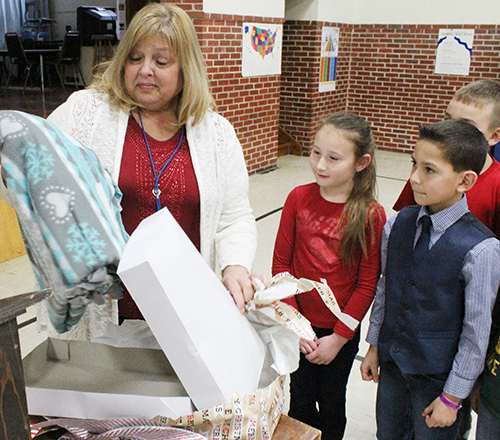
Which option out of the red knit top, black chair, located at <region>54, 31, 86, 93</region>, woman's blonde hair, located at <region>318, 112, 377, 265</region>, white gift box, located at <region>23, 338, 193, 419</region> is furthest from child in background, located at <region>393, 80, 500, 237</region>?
black chair, located at <region>54, 31, 86, 93</region>

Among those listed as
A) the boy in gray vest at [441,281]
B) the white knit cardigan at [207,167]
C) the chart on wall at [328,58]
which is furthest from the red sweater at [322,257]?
the chart on wall at [328,58]

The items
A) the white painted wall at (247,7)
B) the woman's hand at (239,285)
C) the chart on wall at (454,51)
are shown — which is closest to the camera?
the woman's hand at (239,285)

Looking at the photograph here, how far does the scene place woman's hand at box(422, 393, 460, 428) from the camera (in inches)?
47.8

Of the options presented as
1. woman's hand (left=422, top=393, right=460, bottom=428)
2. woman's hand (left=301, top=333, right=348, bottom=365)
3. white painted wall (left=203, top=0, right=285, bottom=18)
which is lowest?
woman's hand (left=422, top=393, right=460, bottom=428)

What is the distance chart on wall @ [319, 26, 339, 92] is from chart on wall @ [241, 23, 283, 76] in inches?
45.3

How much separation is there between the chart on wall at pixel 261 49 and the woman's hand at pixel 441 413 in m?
4.49

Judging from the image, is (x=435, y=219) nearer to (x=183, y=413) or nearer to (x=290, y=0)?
(x=183, y=413)

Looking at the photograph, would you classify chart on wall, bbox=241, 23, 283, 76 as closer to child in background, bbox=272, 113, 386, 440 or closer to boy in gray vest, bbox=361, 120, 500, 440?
child in background, bbox=272, 113, 386, 440

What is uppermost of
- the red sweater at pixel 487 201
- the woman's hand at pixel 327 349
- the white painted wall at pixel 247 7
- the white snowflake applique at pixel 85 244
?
the white painted wall at pixel 247 7

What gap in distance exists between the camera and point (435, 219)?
1212 mm

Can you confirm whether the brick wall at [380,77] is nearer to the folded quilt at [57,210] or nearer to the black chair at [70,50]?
the black chair at [70,50]

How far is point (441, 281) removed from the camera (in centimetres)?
119

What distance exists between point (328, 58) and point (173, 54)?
5.97 metres

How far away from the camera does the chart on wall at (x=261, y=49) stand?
16.7ft
